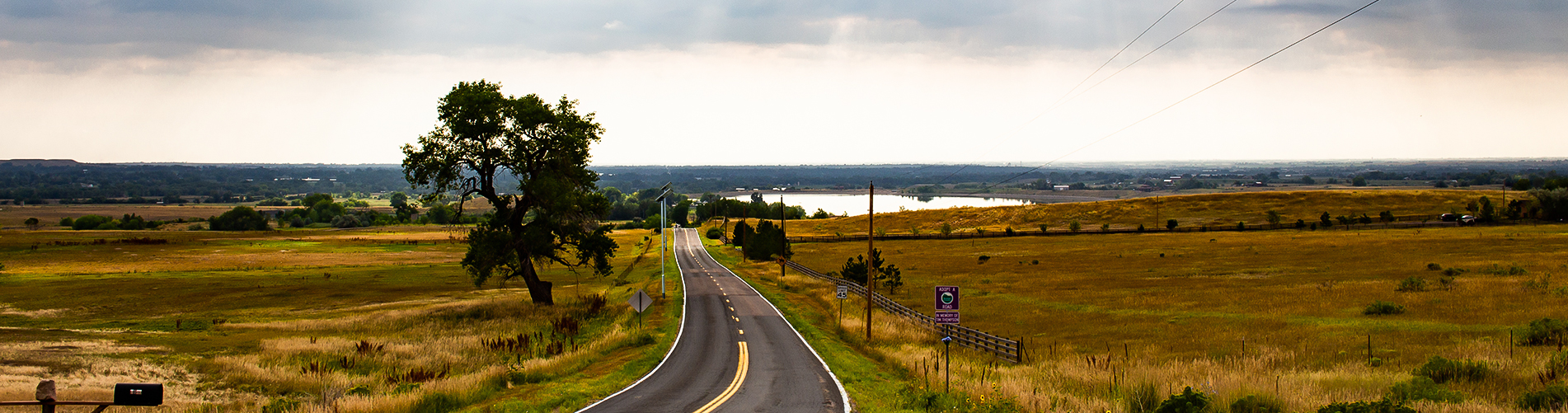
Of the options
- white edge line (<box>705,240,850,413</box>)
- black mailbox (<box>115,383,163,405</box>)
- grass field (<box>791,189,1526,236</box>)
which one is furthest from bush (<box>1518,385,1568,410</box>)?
grass field (<box>791,189,1526,236</box>)

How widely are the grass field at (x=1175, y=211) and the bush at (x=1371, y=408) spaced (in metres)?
121

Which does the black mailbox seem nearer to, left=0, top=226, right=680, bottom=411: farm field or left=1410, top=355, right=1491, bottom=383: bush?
left=0, top=226, right=680, bottom=411: farm field

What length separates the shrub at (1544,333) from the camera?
2664 centimetres

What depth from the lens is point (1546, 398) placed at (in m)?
17.5

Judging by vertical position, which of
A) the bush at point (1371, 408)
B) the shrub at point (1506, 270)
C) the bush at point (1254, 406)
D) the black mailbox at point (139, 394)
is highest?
the black mailbox at point (139, 394)

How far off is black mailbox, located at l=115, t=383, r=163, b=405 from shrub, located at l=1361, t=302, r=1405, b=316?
4467 cm

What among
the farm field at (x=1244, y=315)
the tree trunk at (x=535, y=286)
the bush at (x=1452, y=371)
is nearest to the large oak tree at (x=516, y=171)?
the tree trunk at (x=535, y=286)

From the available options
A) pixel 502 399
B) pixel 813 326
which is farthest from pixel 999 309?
pixel 502 399

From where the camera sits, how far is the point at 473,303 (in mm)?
51406

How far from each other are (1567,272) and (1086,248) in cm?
4876

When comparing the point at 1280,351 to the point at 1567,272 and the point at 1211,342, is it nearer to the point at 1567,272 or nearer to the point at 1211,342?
the point at 1211,342

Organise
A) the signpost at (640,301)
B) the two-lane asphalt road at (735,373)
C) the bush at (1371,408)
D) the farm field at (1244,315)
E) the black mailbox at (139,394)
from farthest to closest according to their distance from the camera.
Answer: the signpost at (640,301)
the farm field at (1244,315)
the two-lane asphalt road at (735,373)
the bush at (1371,408)
the black mailbox at (139,394)

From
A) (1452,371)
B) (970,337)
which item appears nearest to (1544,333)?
(1452,371)

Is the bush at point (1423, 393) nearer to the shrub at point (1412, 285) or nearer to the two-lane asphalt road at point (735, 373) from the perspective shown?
the two-lane asphalt road at point (735, 373)
